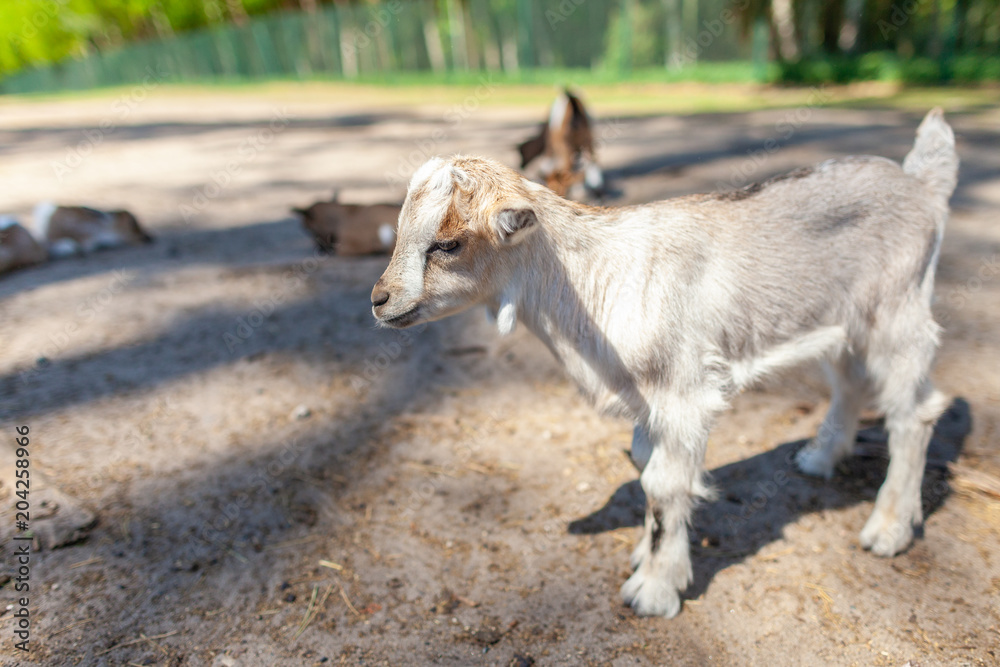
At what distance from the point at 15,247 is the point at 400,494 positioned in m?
5.63

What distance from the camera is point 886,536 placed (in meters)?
3.13

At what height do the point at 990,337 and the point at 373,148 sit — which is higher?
the point at 373,148

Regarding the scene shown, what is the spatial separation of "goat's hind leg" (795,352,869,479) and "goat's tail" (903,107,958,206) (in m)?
0.97

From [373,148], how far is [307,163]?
1424 millimetres

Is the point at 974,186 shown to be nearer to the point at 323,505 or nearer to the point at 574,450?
the point at 574,450

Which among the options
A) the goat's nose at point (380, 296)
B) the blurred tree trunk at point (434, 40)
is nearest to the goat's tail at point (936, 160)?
the goat's nose at point (380, 296)

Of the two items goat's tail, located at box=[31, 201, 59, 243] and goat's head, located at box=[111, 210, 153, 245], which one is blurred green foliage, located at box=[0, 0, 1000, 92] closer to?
goat's head, located at box=[111, 210, 153, 245]

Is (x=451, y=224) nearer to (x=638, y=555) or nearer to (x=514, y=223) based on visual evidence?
(x=514, y=223)

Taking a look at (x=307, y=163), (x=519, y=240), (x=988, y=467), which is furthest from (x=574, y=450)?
→ (x=307, y=163)

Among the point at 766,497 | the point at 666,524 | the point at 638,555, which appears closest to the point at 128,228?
the point at 638,555

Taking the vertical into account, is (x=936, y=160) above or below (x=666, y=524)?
above

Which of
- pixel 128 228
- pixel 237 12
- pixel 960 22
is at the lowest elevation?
pixel 128 228

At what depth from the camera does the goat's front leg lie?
2.77 m

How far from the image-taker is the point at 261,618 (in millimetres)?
2891
